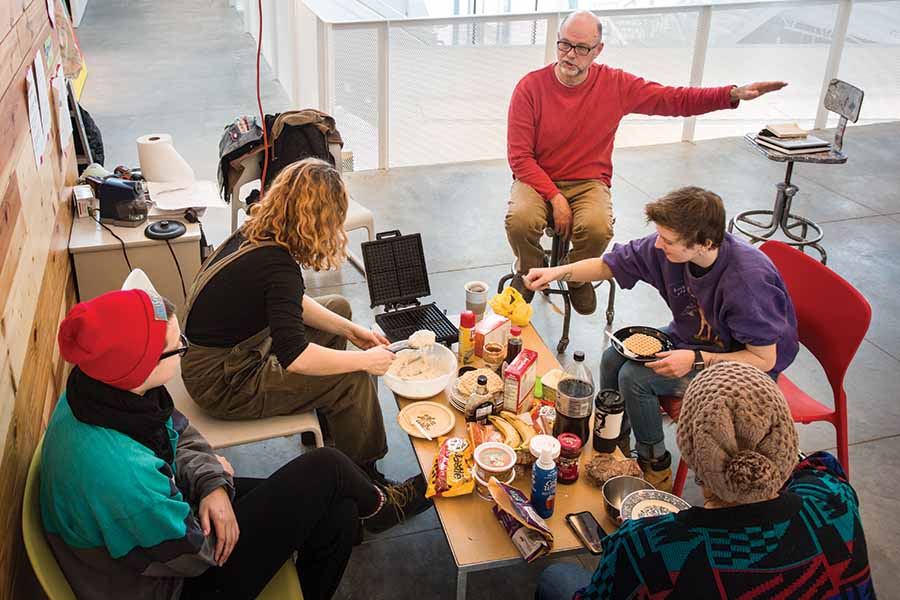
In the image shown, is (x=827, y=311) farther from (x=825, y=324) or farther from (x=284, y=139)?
(x=284, y=139)

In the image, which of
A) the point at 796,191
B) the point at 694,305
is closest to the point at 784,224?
the point at 796,191

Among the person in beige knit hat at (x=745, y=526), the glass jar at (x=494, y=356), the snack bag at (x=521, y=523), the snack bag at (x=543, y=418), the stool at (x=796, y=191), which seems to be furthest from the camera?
the stool at (x=796, y=191)

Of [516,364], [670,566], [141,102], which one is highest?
[670,566]

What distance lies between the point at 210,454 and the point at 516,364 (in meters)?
0.90

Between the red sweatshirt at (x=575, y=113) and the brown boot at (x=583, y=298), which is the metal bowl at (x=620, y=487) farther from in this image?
the red sweatshirt at (x=575, y=113)

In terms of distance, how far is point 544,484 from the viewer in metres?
2.03

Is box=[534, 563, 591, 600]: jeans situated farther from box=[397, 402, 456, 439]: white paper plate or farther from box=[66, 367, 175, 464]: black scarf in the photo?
box=[66, 367, 175, 464]: black scarf

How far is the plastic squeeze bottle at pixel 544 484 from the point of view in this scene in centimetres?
202

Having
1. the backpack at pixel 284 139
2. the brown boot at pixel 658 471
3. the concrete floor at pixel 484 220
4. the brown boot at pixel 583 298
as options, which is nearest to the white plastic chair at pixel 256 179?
the backpack at pixel 284 139

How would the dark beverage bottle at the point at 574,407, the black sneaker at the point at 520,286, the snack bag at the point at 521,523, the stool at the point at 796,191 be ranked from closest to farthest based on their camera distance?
the snack bag at the point at 521,523 → the dark beverage bottle at the point at 574,407 → the black sneaker at the point at 520,286 → the stool at the point at 796,191

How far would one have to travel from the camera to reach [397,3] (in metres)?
7.88

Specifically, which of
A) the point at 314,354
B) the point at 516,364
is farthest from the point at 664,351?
the point at 314,354

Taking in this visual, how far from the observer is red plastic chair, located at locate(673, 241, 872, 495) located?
2.53 m

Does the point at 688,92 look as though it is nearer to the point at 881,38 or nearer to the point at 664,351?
the point at 664,351
